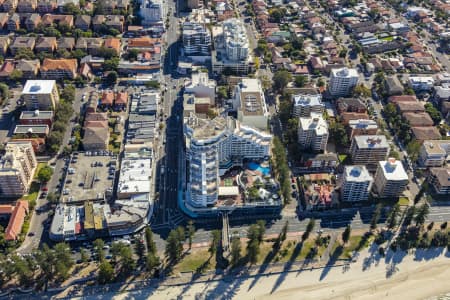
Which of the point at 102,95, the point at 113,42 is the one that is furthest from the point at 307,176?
the point at 113,42

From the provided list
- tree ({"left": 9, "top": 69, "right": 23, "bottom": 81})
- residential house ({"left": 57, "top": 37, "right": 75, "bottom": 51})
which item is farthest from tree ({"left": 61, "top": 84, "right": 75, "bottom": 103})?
residential house ({"left": 57, "top": 37, "right": 75, "bottom": 51})

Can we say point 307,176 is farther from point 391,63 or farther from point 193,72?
point 391,63

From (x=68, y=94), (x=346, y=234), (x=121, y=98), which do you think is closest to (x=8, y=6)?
(x=68, y=94)

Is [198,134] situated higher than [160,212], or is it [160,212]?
[198,134]

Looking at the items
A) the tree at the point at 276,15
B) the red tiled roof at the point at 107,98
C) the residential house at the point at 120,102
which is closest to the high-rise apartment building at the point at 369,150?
the residential house at the point at 120,102

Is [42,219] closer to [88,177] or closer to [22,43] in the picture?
[88,177]

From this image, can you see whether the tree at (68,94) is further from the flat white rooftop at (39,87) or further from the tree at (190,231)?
the tree at (190,231)

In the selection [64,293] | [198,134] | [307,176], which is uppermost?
[198,134]
